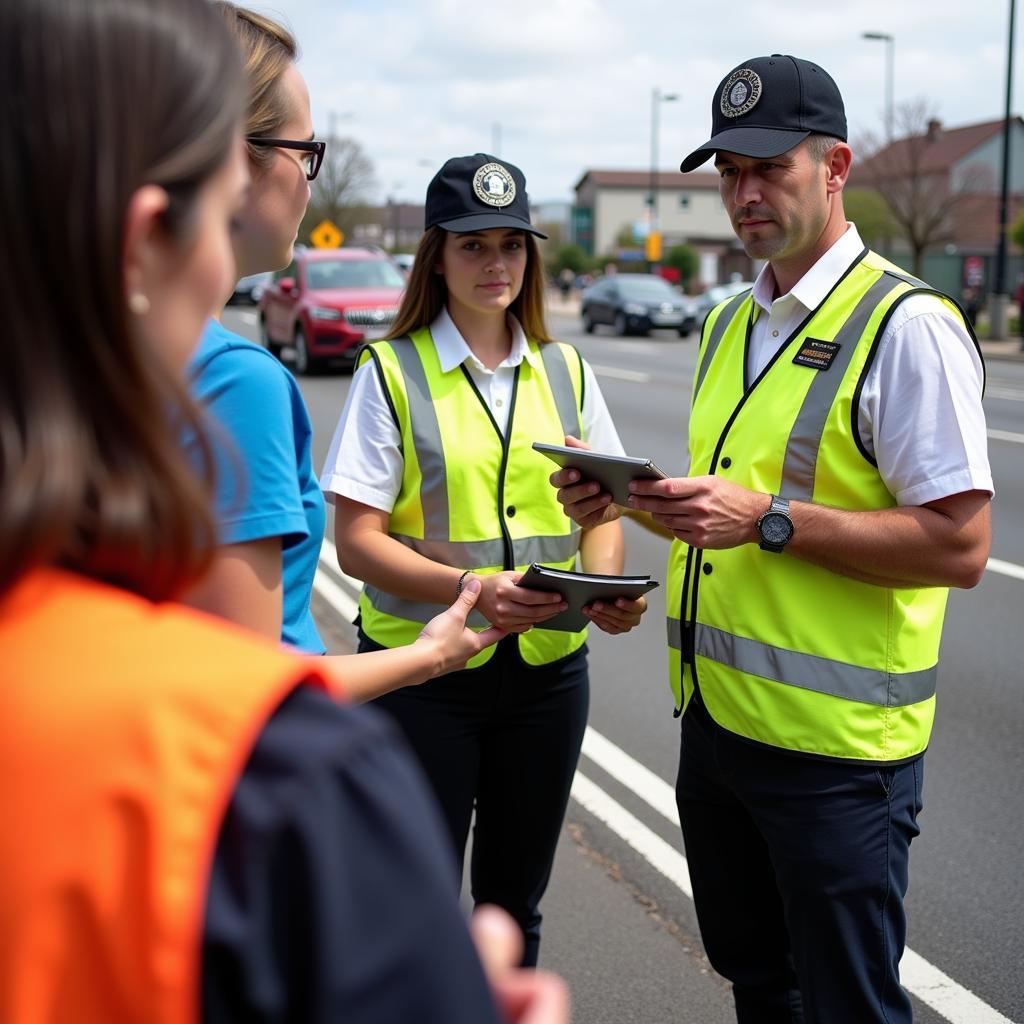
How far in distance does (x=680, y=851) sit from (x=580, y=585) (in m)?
1.93

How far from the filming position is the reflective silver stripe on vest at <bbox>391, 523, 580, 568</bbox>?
2.99 metres

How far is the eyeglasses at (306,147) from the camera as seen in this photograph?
1.99m

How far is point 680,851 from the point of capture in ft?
13.7

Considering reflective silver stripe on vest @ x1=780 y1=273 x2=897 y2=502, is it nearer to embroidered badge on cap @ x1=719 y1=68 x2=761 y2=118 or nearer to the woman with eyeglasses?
embroidered badge on cap @ x1=719 y1=68 x2=761 y2=118

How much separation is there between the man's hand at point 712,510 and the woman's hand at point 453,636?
45cm

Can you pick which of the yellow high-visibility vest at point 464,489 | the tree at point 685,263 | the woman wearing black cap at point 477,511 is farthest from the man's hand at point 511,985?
the tree at point 685,263

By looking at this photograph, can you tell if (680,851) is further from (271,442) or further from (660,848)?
(271,442)

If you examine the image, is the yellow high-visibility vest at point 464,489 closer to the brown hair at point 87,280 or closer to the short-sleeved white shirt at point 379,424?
the short-sleeved white shirt at point 379,424

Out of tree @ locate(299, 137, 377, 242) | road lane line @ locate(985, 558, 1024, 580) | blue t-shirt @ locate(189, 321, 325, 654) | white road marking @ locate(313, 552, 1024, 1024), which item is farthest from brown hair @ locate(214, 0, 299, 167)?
tree @ locate(299, 137, 377, 242)

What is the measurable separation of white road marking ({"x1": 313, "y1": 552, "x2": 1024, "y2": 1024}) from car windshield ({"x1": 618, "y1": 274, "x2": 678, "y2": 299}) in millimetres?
26742

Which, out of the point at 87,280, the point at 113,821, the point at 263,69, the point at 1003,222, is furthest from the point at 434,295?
the point at 1003,222

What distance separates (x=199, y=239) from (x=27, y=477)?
233mm

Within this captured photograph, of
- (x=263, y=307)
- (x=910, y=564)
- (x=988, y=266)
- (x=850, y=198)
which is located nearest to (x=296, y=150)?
(x=910, y=564)

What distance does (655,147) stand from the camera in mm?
51219
